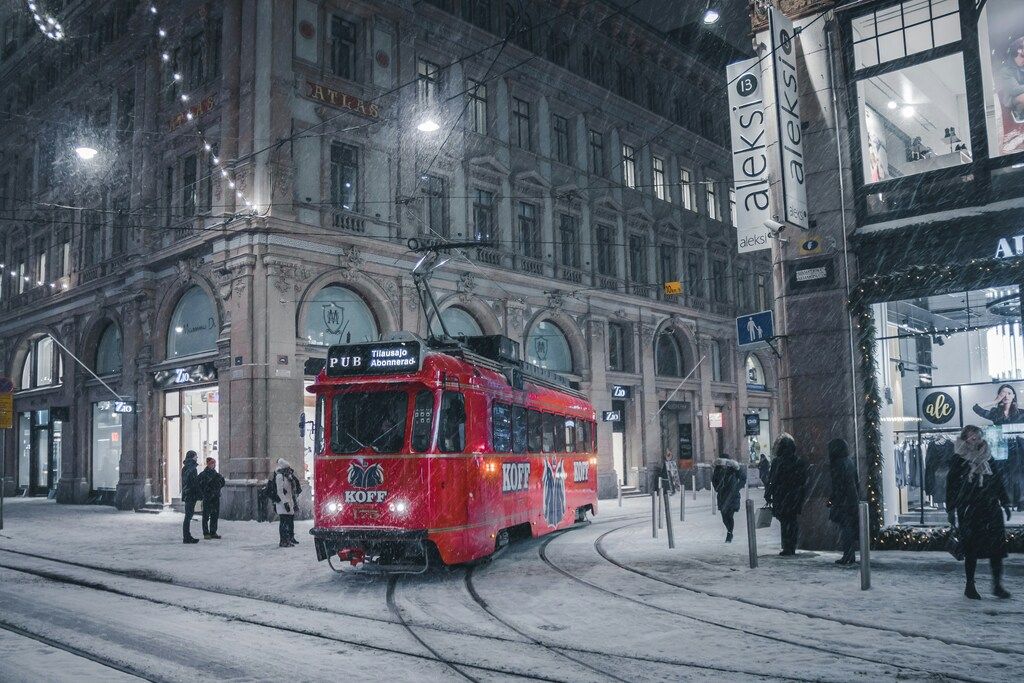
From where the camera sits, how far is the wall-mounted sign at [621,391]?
111 ft

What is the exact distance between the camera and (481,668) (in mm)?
6902

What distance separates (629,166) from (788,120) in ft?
74.3

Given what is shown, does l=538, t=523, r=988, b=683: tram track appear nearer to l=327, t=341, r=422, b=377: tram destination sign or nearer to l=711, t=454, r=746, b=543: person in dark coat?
l=327, t=341, r=422, b=377: tram destination sign

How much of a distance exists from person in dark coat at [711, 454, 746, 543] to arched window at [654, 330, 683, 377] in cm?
2035

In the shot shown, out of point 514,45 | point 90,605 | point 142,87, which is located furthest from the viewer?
point 514,45

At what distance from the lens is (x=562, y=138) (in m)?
33.2

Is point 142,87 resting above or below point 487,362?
above

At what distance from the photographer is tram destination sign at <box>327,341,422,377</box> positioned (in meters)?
11.8

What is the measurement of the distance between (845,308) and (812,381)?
1.27 meters

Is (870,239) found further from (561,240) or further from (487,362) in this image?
(561,240)

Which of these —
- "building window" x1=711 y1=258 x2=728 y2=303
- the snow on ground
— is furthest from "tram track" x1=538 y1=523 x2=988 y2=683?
"building window" x1=711 y1=258 x2=728 y2=303

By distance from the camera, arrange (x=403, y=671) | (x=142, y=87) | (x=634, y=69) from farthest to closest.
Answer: (x=634, y=69) < (x=142, y=87) < (x=403, y=671)

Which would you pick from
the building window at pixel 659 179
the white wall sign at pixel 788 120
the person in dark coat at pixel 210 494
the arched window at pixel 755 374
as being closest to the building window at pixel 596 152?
the building window at pixel 659 179

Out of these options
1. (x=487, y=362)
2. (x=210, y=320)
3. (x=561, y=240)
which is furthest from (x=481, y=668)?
(x=561, y=240)
